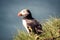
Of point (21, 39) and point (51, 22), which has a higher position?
point (51, 22)

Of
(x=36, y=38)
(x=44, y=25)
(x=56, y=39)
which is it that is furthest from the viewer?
(x=44, y=25)

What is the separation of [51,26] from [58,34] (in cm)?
22

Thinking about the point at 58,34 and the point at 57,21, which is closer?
the point at 58,34

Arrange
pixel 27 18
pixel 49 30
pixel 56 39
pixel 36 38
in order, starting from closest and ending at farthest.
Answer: pixel 56 39 < pixel 36 38 < pixel 49 30 < pixel 27 18

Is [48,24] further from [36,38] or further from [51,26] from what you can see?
[36,38]

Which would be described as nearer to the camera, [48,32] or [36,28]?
[48,32]

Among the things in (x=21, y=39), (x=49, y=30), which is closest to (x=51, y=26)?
(x=49, y=30)

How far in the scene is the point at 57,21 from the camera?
1.96m

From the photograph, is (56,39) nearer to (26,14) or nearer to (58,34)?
(58,34)

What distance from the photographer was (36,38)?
179cm

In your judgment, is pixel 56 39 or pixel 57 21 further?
pixel 57 21

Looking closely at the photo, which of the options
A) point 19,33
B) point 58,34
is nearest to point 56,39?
point 58,34

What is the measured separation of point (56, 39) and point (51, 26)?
1.05 feet

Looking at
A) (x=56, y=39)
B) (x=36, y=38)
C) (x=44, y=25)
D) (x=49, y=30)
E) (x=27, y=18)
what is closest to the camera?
(x=56, y=39)
